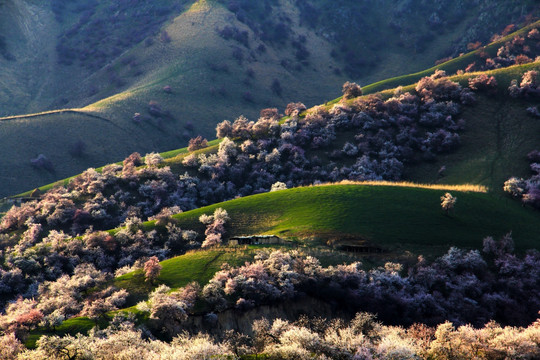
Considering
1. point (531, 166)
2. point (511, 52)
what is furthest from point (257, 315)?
point (511, 52)

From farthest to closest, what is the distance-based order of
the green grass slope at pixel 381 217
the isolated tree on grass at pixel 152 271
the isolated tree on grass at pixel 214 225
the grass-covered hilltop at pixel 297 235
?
the isolated tree on grass at pixel 214 225 < the green grass slope at pixel 381 217 < the isolated tree on grass at pixel 152 271 < the grass-covered hilltop at pixel 297 235

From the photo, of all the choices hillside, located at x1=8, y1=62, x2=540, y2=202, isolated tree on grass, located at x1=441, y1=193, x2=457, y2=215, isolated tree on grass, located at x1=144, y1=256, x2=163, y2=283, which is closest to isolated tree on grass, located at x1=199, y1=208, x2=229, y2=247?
isolated tree on grass, located at x1=144, y1=256, x2=163, y2=283

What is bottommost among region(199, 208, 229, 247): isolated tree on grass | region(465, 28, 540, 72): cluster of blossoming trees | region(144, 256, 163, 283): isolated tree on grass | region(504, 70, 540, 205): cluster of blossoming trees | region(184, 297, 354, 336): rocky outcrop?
region(184, 297, 354, 336): rocky outcrop

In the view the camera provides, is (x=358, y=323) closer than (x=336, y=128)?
Yes

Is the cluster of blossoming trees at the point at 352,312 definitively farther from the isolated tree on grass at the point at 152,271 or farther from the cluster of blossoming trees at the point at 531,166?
the cluster of blossoming trees at the point at 531,166

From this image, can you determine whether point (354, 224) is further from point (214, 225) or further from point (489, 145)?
point (489, 145)

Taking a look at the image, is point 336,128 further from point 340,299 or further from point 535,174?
point 340,299

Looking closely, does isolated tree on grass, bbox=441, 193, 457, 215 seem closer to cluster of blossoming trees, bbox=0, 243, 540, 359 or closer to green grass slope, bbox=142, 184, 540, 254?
green grass slope, bbox=142, 184, 540, 254

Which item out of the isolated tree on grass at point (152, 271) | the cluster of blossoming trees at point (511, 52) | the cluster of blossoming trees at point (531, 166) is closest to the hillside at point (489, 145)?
the cluster of blossoming trees at point (531, 166)

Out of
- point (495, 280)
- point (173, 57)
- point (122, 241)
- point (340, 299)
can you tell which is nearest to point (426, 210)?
point (495, 280)

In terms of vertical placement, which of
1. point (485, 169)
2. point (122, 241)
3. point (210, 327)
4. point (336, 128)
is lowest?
point (210, 327)

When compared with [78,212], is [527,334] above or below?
below
